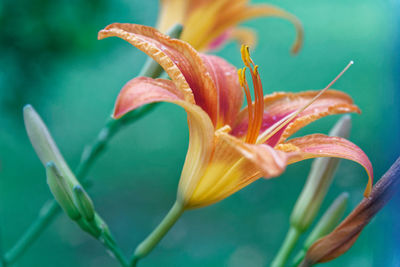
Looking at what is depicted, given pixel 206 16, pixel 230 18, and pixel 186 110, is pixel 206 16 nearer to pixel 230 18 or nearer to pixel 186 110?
pixel 230 18

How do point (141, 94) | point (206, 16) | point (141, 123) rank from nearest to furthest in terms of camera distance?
point (141, 94), point (206, 16), point (141, 123)

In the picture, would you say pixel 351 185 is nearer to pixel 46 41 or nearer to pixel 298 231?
pixel 298 231

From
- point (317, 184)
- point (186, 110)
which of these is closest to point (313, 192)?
point (317, 184)

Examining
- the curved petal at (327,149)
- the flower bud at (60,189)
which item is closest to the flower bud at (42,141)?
the flower bud at (60,189)

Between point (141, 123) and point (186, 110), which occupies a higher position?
point (186, 110)

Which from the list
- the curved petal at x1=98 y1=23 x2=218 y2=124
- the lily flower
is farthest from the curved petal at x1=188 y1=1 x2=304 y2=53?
the curved petal at x1=98 y1=23 x2=218 y2=124

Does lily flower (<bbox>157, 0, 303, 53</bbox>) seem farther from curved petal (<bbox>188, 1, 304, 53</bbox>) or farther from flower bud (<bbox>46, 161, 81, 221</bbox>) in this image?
flower bud (<bbox>46, 161, 81, 221</bbox>)

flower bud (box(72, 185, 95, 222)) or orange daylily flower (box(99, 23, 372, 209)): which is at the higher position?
orange daylily flower (box(99, 23, 372, 209))
